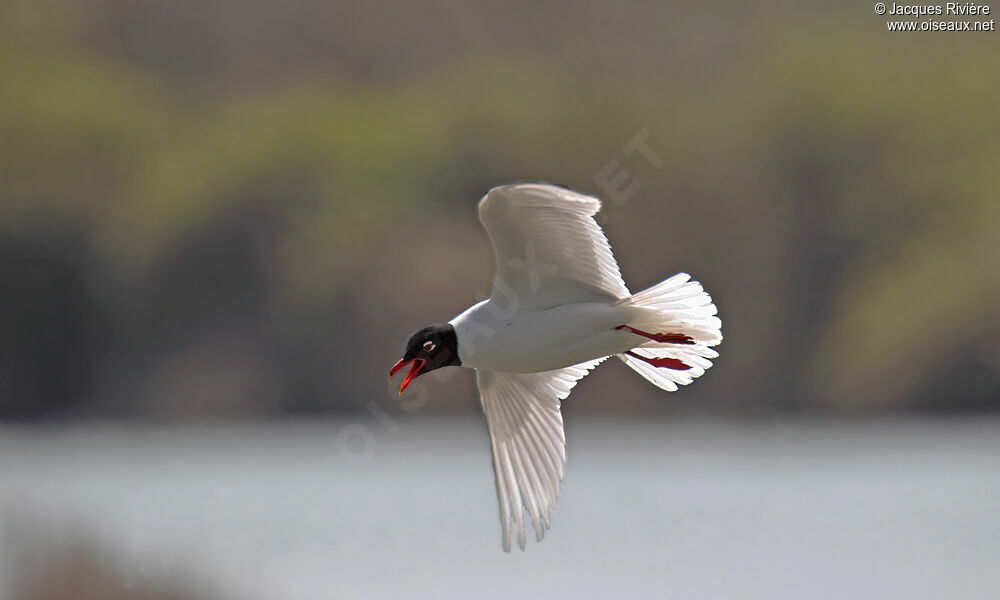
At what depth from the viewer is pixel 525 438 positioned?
8.99m

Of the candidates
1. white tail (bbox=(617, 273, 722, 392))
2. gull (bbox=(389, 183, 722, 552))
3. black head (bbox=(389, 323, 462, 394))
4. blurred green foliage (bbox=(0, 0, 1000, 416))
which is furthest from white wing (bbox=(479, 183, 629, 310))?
blurred green foliage (bbox=(0, 0, 1000, 416))

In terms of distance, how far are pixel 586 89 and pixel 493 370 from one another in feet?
106

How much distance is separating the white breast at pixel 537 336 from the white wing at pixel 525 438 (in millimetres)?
596

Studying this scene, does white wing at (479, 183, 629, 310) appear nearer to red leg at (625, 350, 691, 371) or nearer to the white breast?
the white breast

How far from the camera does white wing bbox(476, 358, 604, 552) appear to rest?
8734mm

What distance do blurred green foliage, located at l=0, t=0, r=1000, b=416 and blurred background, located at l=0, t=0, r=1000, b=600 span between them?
8cm

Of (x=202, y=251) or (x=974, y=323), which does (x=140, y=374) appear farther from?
(x=974, y=323)

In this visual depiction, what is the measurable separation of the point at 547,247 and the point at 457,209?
2352 cm

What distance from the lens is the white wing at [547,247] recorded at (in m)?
7.82

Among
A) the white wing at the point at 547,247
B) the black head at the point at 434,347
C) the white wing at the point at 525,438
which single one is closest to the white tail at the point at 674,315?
the white wing at the point at 547,247

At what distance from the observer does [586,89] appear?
40.2 meters

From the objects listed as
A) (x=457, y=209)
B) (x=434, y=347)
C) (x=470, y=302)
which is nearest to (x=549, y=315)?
(x=434, y=347)

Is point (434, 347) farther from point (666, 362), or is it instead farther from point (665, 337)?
point (666, 362)

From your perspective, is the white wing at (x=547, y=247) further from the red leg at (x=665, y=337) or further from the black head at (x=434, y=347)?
the black head at (x=434, y=347)
